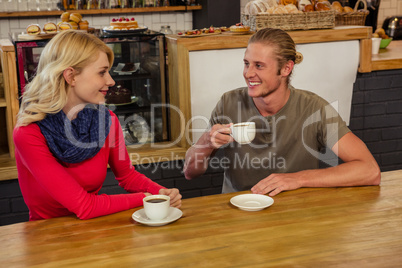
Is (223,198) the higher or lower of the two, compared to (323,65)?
lower

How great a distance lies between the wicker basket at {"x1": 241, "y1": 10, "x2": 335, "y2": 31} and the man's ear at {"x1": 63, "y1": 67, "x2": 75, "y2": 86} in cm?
161

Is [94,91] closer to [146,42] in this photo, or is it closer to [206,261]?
[206,261]

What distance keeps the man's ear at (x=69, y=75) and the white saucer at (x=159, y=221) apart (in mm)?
601

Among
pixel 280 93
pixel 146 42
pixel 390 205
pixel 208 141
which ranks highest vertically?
pixel 146 42

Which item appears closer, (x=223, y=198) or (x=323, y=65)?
(x=223, y=198)

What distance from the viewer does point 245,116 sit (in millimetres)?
2434

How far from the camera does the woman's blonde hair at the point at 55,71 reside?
194 centimetres

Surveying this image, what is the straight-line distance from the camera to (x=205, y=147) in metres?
2.27

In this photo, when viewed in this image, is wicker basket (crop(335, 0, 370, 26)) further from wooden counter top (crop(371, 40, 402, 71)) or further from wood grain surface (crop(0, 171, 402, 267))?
wood grain surface (crop(0, 171, 402, 267))

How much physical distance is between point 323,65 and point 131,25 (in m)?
1.34

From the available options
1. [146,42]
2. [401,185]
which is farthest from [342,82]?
[401,185]

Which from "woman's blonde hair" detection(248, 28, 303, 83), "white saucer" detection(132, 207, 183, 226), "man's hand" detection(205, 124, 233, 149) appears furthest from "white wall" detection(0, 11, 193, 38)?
"white saucer" detection(132, 207, 183, 226)

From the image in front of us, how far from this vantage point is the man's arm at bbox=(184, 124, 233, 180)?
2.02 m

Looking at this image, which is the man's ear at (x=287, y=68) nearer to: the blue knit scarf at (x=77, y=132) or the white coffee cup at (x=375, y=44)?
the blue knit scarf at (x=77, y=132)
